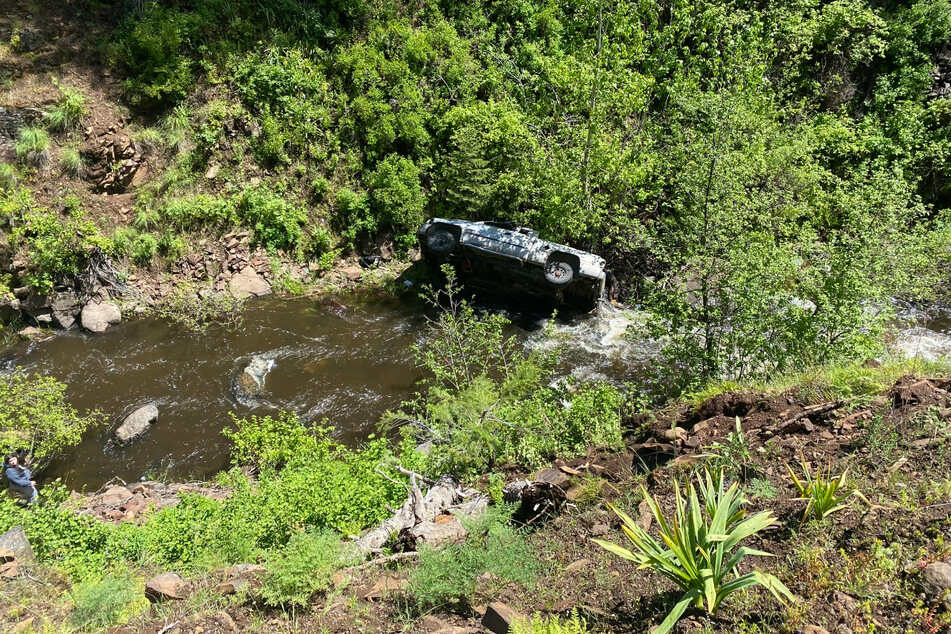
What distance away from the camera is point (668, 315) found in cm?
776

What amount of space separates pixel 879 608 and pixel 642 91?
11063 mm

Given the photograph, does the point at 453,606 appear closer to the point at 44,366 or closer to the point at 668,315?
the point at 668,315

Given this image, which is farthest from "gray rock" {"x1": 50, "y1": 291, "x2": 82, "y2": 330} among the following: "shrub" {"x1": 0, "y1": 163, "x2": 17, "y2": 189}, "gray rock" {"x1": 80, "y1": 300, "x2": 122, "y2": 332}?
"shrub" {"x1": 0, "y1": 163, "x2": 17, "y2": 189}

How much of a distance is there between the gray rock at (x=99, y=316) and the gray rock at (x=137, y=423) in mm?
Result: 3117

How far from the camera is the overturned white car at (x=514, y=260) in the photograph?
10938 millimetres

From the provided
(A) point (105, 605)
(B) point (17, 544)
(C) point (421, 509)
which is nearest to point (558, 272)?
(C) point (421, 509)

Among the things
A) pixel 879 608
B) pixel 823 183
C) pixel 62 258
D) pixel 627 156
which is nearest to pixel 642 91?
pixel 627 156

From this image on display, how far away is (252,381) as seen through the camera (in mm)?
9594

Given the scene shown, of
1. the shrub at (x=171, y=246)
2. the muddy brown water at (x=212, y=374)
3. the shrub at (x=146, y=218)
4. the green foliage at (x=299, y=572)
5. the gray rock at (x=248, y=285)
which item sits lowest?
the muddy brown water at (x=212, y=374)

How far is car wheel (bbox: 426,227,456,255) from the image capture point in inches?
449

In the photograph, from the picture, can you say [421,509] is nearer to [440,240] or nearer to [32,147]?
[440,240]

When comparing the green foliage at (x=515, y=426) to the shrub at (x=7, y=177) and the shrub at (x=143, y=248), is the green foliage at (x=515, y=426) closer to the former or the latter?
the shrub at (x=143, y=248)

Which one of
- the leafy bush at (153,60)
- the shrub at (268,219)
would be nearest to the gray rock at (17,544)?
the shrub at (268,219)

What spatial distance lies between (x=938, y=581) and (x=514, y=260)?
8574 millimetres
